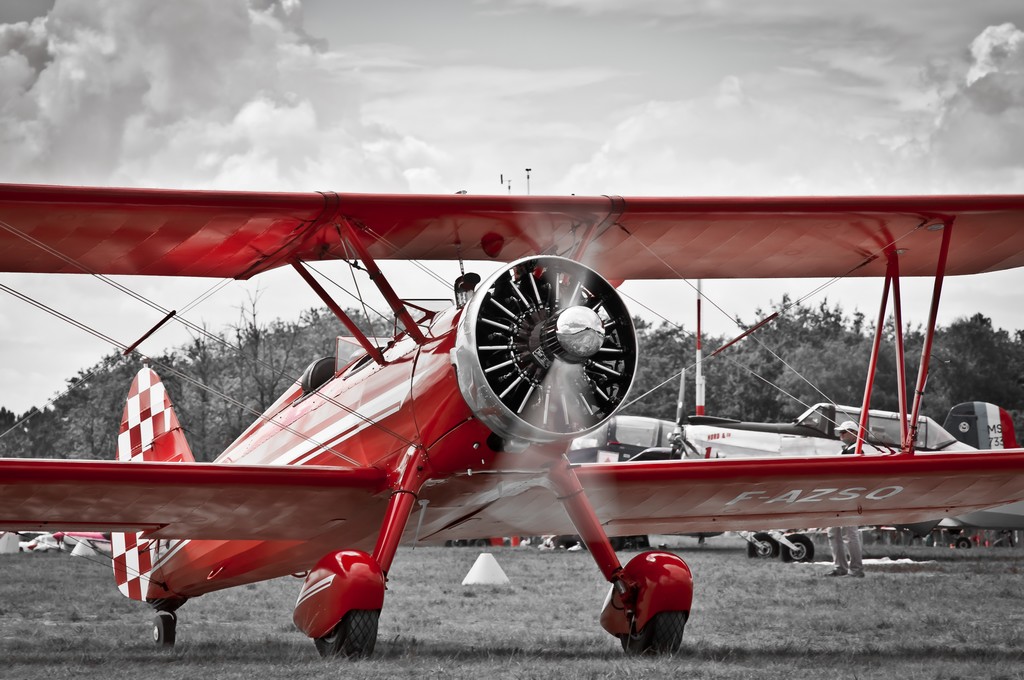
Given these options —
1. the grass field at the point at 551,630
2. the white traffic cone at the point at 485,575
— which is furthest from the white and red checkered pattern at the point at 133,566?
the white traffic cone at the point at 485,575

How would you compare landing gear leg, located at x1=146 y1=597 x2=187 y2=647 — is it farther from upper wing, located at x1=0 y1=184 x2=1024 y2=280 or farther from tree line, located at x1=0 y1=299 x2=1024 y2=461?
tree line, located at x1=0 y1=299 x2=1024 y2=461

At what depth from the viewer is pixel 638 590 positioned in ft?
21.2

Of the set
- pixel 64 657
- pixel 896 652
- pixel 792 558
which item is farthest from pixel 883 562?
pixel 64 657

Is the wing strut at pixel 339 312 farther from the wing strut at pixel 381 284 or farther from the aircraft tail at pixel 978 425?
the aircraft tail at pixel 978 425

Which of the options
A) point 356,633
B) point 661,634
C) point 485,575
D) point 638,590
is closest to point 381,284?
point 356,633

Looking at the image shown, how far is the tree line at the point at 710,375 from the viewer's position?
41750 mm

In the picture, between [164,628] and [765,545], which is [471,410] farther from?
[765,545]

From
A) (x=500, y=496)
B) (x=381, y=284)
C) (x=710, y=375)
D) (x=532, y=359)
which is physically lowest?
(x=500, y=496)

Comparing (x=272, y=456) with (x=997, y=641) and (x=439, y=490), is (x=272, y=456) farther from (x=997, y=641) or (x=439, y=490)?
(x=997, y=641)

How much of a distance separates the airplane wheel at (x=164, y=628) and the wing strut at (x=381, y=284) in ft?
11.6

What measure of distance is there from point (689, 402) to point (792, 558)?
3535 centimetres

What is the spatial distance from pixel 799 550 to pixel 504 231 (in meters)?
11.7

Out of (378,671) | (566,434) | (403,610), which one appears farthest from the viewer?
(403,610)

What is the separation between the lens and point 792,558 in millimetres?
17453
